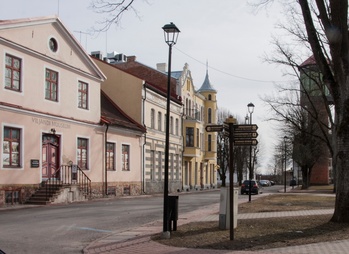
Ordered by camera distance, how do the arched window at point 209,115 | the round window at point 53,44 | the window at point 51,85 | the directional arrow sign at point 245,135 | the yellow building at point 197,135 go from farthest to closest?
1. the arched window at point 209,115
2. the yellow building at point 197,135
3. the round window at point 53,44
4. the window at point 51,85
5. the directional arrow sign at point 245,135

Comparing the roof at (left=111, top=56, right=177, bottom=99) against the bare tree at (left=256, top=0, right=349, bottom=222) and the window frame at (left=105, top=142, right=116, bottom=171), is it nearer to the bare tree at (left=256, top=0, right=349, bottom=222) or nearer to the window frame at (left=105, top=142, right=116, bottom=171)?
the window frame at (left=105, top=142, right=116, bottom=171)

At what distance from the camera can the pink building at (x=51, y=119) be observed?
71.3ft

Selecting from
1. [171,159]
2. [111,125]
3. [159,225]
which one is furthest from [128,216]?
[171,159]

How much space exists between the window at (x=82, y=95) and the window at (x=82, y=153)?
2.19 m

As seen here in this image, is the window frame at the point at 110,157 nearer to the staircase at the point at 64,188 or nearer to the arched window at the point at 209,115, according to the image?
the staircase at the point at 64,188

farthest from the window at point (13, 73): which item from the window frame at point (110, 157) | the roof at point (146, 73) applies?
the roof at point (146, 73)

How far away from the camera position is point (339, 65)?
40.8 feet

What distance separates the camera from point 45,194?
22922 millimetres

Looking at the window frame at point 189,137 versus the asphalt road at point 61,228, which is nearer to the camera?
the asphalt road at point 61,228

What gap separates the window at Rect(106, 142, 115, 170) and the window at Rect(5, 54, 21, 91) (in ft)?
31.9

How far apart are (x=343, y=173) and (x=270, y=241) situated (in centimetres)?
368

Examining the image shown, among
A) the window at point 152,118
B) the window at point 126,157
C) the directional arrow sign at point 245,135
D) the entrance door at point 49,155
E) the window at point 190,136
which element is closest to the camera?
the directional arrow sign at point 245,135

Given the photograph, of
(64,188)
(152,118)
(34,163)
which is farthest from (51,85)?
(152,118)

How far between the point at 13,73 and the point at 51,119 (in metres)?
3.65
